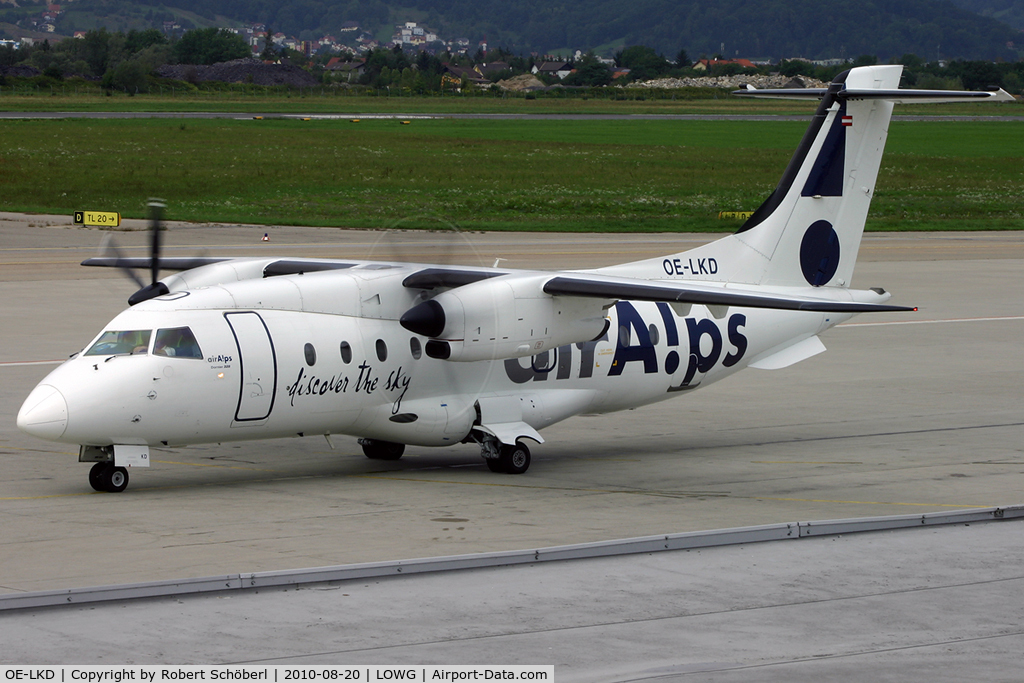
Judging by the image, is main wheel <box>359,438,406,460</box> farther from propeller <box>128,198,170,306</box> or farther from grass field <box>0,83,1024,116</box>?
grass field <box>0,83,1024,116</box>

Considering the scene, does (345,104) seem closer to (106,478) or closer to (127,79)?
(127,79)

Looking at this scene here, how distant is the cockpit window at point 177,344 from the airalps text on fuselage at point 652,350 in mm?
4858

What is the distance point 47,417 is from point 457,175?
62796mm

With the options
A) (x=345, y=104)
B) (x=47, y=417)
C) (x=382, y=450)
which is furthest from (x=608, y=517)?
(x=345, y=104)

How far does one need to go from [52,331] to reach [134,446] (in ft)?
52.2

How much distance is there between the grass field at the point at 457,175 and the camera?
62.2 m

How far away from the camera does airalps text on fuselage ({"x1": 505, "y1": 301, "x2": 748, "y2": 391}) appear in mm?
19953

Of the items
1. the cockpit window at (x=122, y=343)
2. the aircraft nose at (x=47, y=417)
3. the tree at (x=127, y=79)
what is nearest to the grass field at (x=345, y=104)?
the tree at (x=127, y=79)

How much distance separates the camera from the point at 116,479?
17031 millimetres

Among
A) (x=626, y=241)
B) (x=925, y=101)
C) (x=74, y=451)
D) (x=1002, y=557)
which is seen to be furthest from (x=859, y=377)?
(x=626, y=241)

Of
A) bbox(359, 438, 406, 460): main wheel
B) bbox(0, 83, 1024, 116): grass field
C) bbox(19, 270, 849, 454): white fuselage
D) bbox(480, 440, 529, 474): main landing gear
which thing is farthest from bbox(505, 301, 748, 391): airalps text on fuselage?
bbox(0, 83, 1024, 116): grass field

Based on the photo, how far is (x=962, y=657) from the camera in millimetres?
10766

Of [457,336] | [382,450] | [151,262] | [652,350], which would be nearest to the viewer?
[457,336]

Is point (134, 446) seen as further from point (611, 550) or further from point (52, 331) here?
point (52, 331)
